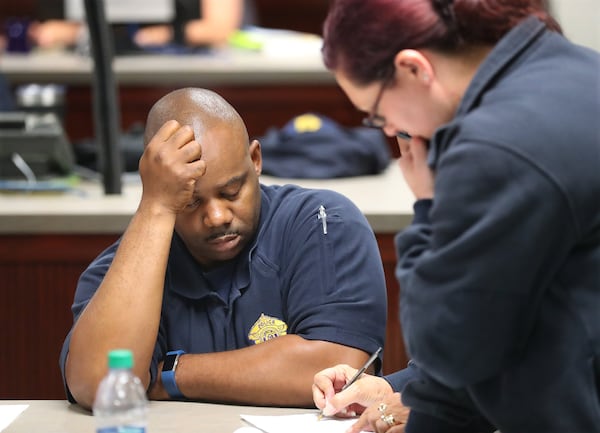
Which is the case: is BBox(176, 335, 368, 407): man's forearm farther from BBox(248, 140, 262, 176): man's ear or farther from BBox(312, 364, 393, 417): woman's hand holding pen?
BBox(248, 140, 262, 176): man's ear

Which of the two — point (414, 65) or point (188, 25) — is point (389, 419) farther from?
point (188, 25)

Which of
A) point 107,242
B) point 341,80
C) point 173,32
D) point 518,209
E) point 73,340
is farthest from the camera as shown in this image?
point 173,32

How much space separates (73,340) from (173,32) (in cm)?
353

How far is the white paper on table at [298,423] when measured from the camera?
69.8 inches

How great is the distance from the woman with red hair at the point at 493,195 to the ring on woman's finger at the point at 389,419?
7.2 inches

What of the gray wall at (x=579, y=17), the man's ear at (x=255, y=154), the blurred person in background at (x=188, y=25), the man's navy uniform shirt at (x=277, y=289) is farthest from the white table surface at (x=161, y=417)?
the blurred person in background at (x=188, y=25)

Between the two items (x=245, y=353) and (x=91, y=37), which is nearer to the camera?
(x=245, y=353)

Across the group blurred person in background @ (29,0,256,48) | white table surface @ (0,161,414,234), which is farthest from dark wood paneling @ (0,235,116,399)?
blurred person in background @ (29,0,256,48)

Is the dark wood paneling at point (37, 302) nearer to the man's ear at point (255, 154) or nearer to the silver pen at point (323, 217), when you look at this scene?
the man's ear at point (255, 154)

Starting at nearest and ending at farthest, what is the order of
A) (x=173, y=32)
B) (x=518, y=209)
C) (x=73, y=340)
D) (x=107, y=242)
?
(x=518, y=209) → (x=73, y=340) → (x=107, y=242) → (x=173, y=32)

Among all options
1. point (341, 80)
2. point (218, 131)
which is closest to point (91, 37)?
point (218, 131)

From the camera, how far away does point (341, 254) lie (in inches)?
82.7

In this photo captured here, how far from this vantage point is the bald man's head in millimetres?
2092

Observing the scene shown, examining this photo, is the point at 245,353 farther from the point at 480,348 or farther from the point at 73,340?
the point at 480,348
